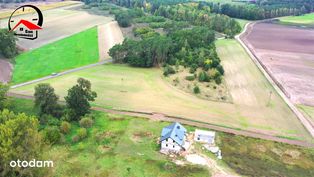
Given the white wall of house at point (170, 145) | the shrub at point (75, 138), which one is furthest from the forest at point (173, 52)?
the shrub at point (75, 138)

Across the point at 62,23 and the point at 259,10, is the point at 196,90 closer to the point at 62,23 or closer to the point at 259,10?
the point at 62,23

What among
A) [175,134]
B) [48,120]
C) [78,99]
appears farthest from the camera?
[78,99]

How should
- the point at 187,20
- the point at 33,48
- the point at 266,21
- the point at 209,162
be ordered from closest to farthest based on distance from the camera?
the point at 209,162 → the point at 33,48 → the point at 187,20 → the point at 266,21

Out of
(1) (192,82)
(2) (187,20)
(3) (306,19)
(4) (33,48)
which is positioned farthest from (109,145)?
(3) (306,19)

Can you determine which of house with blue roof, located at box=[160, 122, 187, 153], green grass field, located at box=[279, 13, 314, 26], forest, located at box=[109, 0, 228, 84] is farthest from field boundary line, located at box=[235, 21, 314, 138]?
green grass field, located at box=[279, 13, 314, 26]

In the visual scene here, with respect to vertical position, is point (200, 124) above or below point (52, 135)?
below

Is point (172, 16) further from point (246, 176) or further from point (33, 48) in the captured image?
point (246, 176)

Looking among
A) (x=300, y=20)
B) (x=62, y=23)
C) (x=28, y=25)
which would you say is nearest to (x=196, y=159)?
(x=28, y=25)
